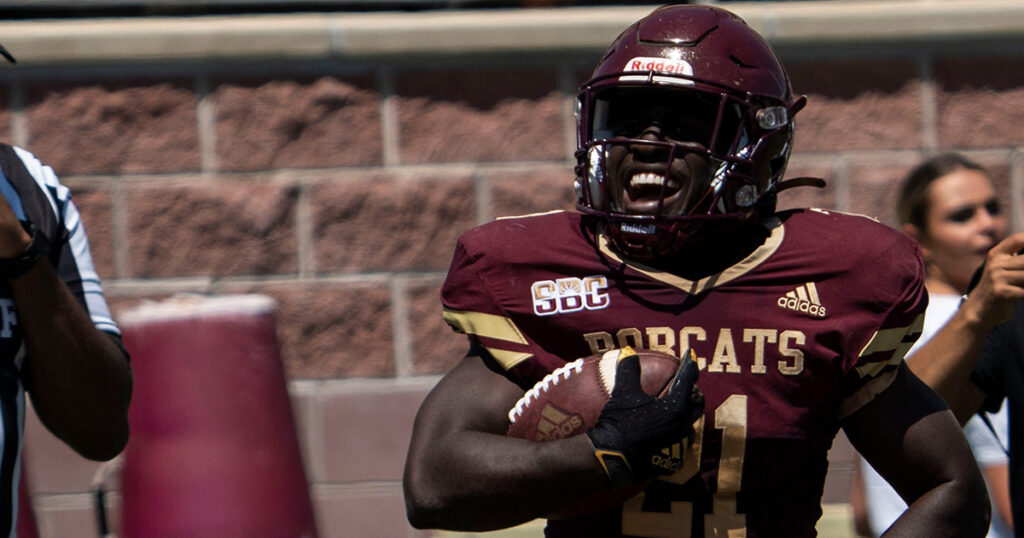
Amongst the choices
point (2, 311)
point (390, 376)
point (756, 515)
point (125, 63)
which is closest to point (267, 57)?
point (125, 63)

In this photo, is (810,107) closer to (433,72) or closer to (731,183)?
(433,72)

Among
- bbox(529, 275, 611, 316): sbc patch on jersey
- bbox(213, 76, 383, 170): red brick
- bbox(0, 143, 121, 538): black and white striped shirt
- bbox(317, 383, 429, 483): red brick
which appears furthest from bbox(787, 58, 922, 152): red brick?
bbox(0, 143, 121, 538): black and white striped shirt

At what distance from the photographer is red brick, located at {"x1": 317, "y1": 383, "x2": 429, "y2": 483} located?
5035 mm

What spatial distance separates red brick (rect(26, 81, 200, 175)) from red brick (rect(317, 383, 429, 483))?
934mm

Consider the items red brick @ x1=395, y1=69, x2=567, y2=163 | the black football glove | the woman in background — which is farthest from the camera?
red brick @ x1=395, y1=69, x2=567, y2=163

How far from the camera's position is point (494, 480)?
2512mm

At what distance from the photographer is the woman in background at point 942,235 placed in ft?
13.5

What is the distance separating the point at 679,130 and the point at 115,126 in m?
2.77

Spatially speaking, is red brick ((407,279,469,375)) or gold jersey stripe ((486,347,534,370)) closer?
gold jersey stripe ((486,347,534,370))

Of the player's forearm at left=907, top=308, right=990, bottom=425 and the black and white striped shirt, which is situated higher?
the black and white striped shirt

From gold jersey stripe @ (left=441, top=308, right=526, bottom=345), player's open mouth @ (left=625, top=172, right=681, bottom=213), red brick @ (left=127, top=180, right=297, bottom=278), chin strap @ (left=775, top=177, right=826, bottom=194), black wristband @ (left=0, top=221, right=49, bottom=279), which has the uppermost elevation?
player's open mouth @ (left=625, top=172, right=681, bottom=213)

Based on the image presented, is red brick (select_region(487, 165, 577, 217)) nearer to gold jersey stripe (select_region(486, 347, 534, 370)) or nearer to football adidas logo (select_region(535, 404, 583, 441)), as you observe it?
gold jersey stripe (select_region(486, 347, 534, 370))

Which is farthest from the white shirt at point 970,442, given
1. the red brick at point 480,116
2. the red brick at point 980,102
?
the red brick at point 480,116

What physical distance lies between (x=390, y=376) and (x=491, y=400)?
2.40 metres
